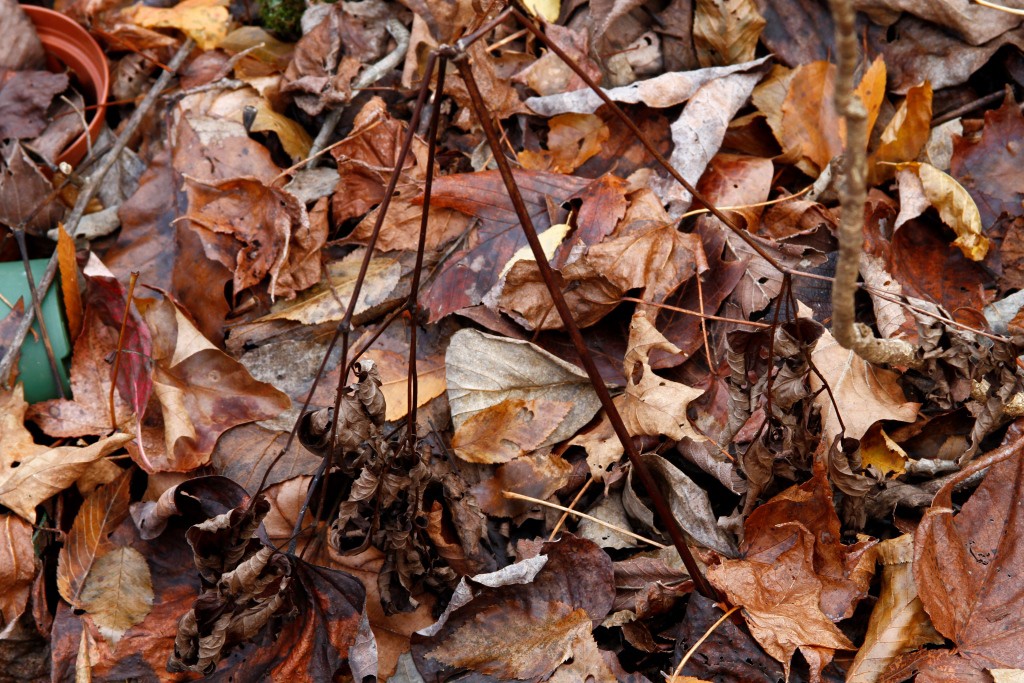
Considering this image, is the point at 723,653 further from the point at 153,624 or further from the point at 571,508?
the point at 153,624

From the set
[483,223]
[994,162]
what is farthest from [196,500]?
[994,162]

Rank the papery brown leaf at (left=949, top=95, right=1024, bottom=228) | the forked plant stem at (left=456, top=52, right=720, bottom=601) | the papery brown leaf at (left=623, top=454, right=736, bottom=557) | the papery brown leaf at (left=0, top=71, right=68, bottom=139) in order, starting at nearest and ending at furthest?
the forked plant stem at (left=456, top=52, right=720, bottom=601)
the papery brown leaf at (left=623, top=454, right=736, bottom=557)
the papery brown leaf at (left=949, top=95, right=1024, bottom=228)
the papery brown leaf at (left=0, top=71, right=68, bottom=139)

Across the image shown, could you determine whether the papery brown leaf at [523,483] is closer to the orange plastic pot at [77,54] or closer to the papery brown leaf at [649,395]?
the papery brown leaf at [649,395]

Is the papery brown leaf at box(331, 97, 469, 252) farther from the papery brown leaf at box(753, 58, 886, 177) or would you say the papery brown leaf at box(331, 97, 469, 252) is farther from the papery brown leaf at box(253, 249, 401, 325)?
the papery brown leaf at box(753, 58, 886, 177)

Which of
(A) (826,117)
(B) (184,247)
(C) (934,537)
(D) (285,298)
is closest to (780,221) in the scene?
(A) (826,117)

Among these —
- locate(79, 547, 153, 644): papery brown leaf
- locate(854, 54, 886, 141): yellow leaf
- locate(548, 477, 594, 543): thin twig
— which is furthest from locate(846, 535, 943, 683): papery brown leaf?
locate(79, 547, 153, 644): papery brown leaf

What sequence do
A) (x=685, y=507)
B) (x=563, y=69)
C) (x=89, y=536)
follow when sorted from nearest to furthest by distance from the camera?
(x=685, y=507)
(x=89, y=536)
(x=563, y=69)
